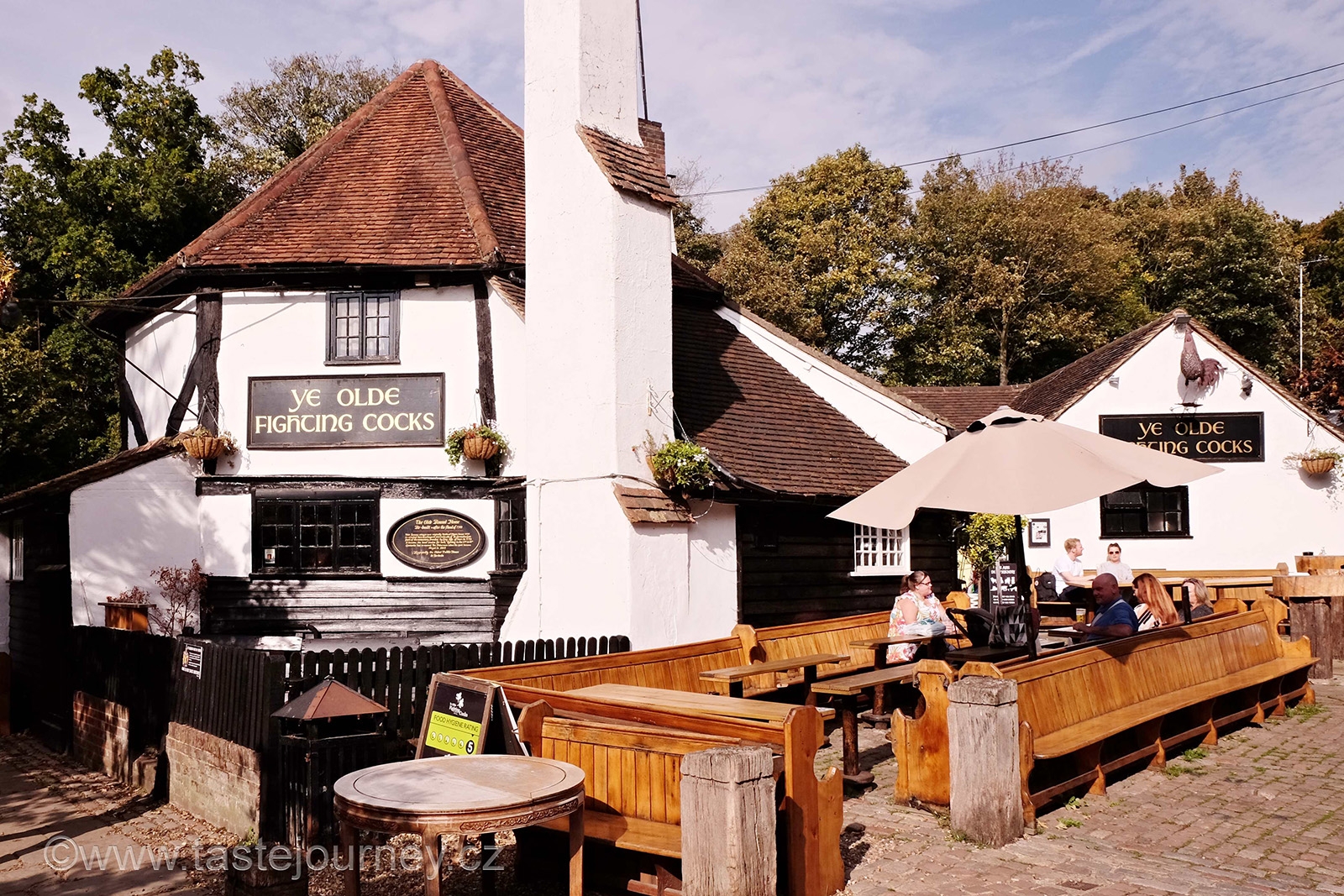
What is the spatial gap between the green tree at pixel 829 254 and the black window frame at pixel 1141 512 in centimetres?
1225

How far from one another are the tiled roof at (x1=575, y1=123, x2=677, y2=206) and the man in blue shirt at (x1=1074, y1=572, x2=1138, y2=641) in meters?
6.40

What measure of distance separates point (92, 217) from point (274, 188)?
10.5 meters

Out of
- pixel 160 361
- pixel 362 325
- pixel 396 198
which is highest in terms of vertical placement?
pixel 396 198

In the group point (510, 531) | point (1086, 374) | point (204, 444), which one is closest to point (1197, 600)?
point (510, 531)

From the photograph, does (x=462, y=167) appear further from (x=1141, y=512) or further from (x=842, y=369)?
(x=1141, y=512)

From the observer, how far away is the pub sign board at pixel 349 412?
14031mm

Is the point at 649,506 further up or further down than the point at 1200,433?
further down

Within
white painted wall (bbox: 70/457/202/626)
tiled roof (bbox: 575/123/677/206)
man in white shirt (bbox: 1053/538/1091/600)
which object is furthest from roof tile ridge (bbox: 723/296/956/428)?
white painted wall (bbox: 70/457/202/626)

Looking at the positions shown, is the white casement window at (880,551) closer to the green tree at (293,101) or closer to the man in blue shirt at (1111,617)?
the man in blue shirt at (1111,617)

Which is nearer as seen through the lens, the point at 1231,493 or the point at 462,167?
the point at 462,167

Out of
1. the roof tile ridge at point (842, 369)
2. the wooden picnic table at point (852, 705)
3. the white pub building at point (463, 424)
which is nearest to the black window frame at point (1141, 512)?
the roof tile ridge at point (842, 369)

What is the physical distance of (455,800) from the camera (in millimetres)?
5258

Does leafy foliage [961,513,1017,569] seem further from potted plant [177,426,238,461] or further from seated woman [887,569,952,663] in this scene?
potted plant [177,426,238,461]

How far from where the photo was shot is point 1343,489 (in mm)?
23422
